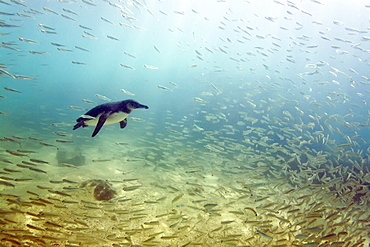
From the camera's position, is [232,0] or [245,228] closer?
[245,228]

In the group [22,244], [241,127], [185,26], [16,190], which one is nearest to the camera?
[22,244]

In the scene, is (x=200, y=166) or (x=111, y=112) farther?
(x=200, y=166)

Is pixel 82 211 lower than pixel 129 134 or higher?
higher

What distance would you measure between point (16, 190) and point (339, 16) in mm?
43034

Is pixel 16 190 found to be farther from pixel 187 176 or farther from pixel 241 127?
pixel 241 127

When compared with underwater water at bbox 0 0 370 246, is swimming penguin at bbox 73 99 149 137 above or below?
above

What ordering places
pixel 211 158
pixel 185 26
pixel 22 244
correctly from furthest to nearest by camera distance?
1. pixel 185 26
2. pixel 211 158
3. pixel 22 244

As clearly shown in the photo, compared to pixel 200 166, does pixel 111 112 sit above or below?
above

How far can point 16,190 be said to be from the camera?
6.32m

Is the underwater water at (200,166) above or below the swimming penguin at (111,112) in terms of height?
below

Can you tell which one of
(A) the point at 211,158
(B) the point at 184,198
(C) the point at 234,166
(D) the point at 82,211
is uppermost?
(D) the point at 82,211

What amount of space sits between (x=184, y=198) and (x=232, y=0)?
35225 millimetres

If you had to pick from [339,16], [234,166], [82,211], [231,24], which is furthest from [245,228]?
[231,24]

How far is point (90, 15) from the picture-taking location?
4275cm
